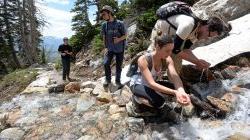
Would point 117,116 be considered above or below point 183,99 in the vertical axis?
below

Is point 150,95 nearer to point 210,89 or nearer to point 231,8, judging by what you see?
point 210,89

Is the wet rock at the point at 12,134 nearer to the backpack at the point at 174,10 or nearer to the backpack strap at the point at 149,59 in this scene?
the backpack strap at the point at 149,59

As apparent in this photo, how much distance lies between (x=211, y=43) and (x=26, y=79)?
7978 millimetres

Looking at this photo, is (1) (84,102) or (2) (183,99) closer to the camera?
(2) (183,99)

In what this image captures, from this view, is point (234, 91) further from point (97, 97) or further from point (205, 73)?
point (97, 97)

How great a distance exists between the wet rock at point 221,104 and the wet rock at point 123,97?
184 centimetres

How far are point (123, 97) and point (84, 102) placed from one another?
1155 mm

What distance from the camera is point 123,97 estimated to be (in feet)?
28.2

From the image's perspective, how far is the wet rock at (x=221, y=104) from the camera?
720 centimetres

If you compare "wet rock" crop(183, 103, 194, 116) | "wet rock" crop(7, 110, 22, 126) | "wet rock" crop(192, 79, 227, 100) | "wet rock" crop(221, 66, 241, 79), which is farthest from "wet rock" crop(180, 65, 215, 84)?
"wet rock" crop(7, 110, 22, 126)

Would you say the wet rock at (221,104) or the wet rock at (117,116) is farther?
the wet rock at (117,116)

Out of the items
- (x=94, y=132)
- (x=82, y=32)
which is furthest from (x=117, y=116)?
(x=82, y=32)

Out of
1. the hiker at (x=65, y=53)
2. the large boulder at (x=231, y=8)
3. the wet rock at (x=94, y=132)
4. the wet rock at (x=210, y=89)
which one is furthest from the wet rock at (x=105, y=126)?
the hiker at (x=65, y=53)

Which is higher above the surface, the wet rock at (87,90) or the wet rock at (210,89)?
the wet rock at (210,89)
